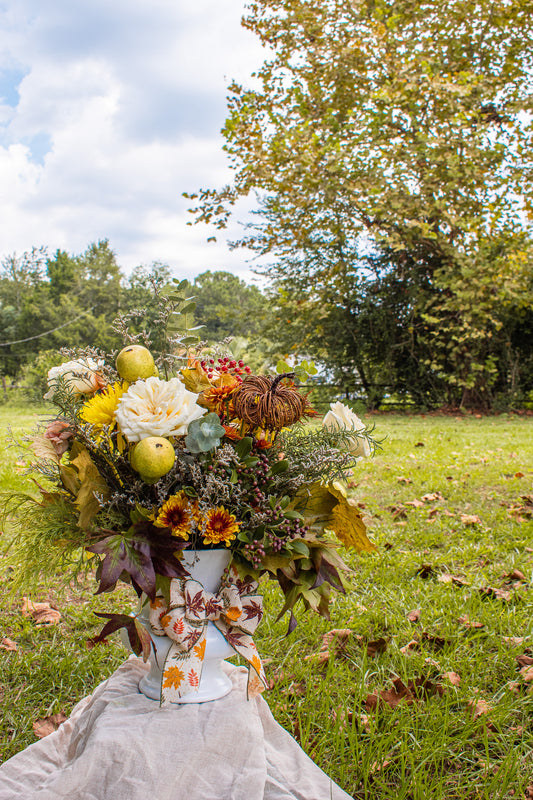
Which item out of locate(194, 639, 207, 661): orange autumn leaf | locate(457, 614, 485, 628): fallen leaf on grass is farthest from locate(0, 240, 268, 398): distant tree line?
locate(194, 639, 207, 661): orange autumn leaf

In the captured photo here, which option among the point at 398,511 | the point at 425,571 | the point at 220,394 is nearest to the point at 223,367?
the point at 220,394

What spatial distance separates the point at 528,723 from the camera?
5.56 feet

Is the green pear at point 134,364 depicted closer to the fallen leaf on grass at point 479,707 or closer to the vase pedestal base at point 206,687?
the vase pedestal base at point 206,687

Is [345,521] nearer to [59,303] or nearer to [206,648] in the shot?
[206,648]

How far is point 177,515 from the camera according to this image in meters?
1.11

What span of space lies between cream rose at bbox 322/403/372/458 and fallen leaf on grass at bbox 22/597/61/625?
183 centimetres

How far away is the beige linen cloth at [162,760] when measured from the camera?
1.07 meters

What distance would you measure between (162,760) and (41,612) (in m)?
1.69

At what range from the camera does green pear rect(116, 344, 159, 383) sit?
1264mm

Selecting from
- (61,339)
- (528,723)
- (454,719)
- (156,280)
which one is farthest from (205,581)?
(61,339)

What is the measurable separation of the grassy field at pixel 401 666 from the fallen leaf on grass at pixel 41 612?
4 cm

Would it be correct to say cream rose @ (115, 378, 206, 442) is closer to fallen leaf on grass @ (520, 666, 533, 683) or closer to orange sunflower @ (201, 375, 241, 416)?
orange sunflower @ (201, 375, 241, 416)

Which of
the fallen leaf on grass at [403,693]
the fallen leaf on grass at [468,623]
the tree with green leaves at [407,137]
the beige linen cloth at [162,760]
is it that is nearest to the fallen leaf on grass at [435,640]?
the fallen leaf on grass at [468,623]

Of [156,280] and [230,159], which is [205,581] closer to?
[156,280]
